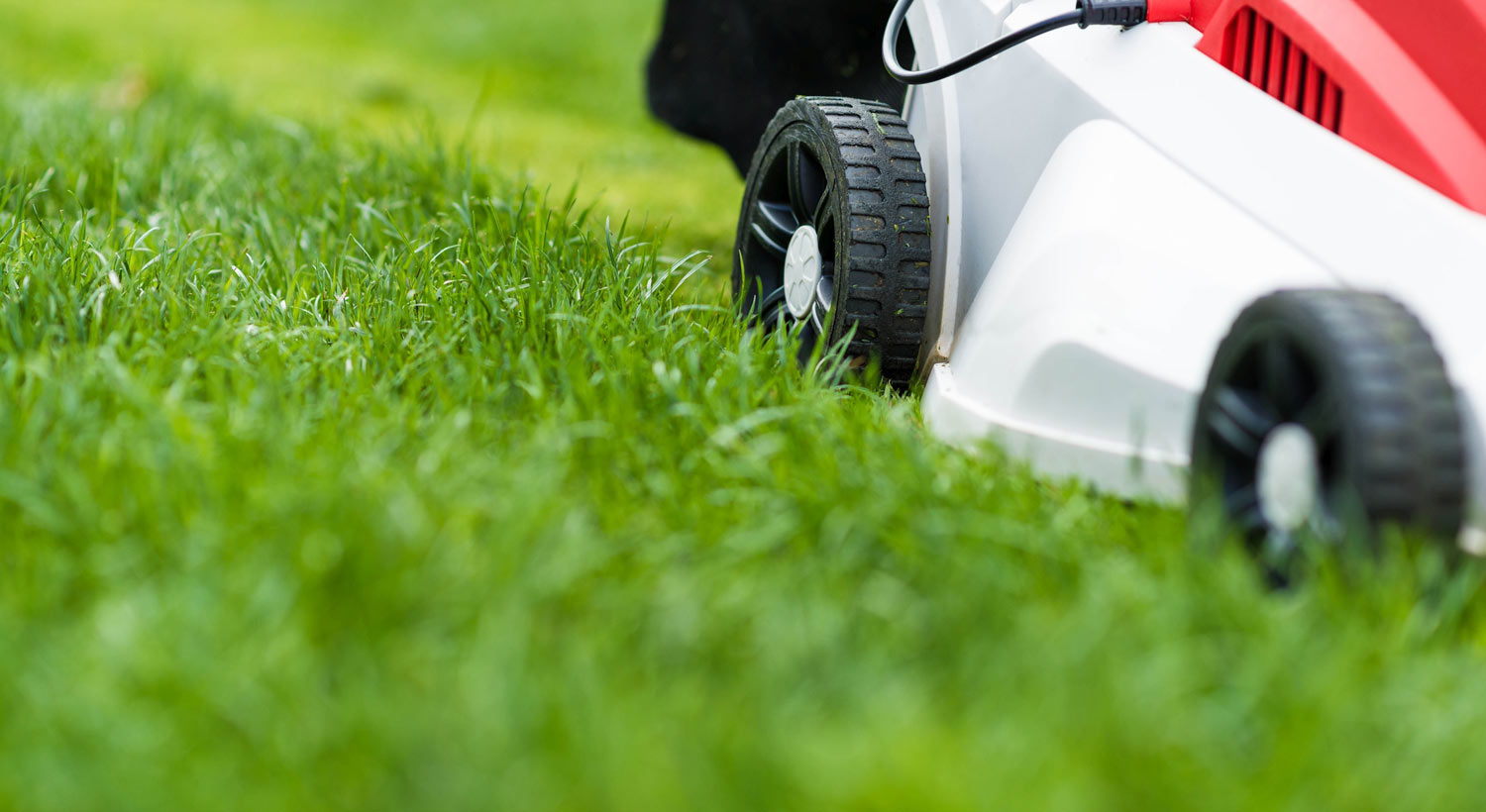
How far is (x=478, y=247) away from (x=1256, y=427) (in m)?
1.25

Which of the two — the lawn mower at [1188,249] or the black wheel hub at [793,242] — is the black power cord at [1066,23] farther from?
the black wheel hub at [793,242]

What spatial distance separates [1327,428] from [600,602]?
620 mm

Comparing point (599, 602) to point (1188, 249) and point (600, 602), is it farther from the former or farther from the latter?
point (1188, 249)

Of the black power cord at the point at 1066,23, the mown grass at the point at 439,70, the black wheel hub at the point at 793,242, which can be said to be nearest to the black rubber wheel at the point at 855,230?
the black wheel hub at the point at 793,242

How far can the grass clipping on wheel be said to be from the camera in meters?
0.87

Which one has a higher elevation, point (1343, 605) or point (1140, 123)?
point (1140, 123)

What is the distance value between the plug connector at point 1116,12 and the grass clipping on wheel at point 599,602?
0.54m

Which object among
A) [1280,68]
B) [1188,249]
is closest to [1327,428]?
[1188,249]

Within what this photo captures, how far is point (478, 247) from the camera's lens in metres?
2.04

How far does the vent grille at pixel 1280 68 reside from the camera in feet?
→ 4.70

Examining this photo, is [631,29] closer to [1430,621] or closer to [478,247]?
[478,247]

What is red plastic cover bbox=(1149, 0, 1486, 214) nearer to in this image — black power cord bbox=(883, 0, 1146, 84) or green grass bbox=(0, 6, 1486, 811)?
black power cord bbox=(883, 0, 1146, 84)

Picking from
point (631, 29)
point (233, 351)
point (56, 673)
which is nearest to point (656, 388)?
point (233, 351)

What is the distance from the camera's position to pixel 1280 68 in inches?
59.2
